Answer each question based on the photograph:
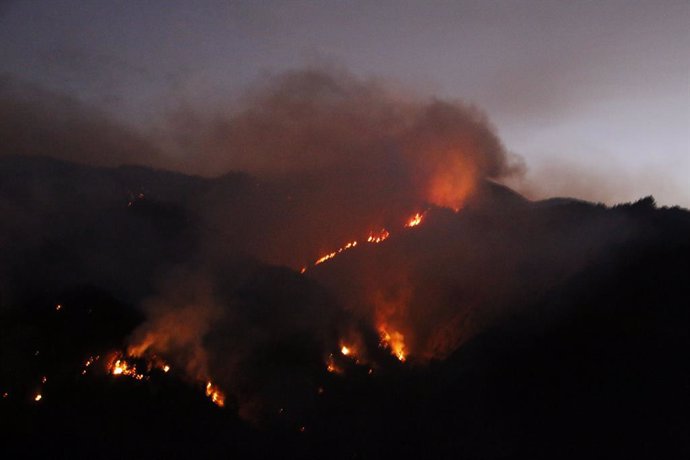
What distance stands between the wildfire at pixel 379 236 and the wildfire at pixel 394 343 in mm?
13207

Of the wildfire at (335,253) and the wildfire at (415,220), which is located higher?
the wildfire at (415,220)

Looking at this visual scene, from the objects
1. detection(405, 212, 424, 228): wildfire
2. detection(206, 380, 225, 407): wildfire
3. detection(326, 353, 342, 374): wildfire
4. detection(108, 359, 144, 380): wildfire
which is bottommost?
detection(108, 359, 144, 380): wildfire

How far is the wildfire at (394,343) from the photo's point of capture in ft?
Result: 199

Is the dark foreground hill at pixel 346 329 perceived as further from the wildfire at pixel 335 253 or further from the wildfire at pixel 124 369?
the wildfire at pixel 335 253

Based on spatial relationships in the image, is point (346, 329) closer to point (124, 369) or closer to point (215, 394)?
point (215, 394)

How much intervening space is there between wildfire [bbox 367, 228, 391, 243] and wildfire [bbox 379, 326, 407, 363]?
1321 cm

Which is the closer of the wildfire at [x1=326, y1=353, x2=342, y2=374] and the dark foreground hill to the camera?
the dark foreground hill

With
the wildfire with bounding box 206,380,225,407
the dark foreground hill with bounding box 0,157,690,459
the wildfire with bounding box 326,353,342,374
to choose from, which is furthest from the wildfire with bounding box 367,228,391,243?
the wildfire with bounding box 206,380,225,407

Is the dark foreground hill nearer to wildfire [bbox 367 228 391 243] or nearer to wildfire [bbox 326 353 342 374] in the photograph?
wildfire [bbox 326 353 342 374]

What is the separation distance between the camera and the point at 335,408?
2029 inches

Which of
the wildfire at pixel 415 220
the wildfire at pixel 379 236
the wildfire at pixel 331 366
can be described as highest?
the wildfire at pixel 415 220

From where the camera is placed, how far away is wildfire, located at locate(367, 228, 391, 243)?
245 ft

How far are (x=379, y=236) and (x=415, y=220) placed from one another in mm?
4298

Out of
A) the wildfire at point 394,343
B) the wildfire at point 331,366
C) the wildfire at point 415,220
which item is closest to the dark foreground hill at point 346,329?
the wildfire at point 331,366
